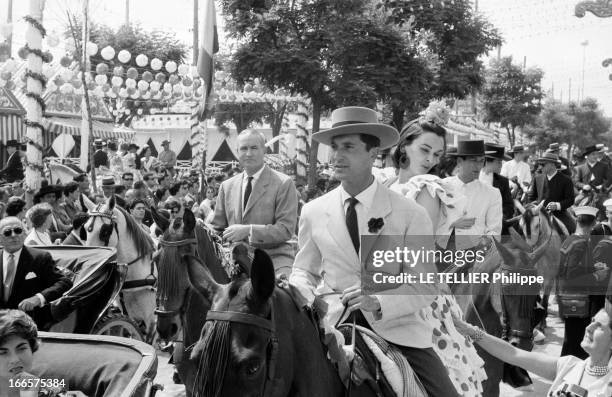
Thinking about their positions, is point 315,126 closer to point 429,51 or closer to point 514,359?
point 429,51

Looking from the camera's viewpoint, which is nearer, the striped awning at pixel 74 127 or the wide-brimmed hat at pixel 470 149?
the wide-brimmed hat at pixel 470 149

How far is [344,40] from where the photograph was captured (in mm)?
18031

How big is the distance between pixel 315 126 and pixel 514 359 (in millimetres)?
16700

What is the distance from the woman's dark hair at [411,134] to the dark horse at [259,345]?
226 cm

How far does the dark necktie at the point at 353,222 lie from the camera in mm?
3482

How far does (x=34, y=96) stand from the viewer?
13.3 m

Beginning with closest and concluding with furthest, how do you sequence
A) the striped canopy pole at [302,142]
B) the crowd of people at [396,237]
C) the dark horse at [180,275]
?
the crowd of people at [396,237] < the dark horse at [180,275] < the striped canopy pole at [302,142]

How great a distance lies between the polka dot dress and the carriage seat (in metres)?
1.70

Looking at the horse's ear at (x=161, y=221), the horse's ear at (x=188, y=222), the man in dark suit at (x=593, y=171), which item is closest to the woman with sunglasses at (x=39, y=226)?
the horse's ear at (x=161, y=221)

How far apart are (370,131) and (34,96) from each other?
11197 millimetres

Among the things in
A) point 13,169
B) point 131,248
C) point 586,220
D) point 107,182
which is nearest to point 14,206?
point 131,248

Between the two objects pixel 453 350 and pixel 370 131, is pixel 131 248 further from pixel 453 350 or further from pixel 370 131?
pixel 370 131

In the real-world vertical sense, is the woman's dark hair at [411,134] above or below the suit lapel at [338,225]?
above

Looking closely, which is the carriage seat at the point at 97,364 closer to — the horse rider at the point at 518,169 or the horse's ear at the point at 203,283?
the horse's ear at the point at 203,283
